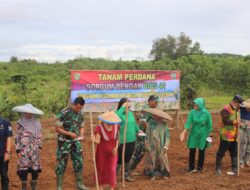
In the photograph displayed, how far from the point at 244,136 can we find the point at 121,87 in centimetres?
366

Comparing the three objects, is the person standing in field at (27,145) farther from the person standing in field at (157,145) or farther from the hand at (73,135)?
the person standing in field at (157,145)

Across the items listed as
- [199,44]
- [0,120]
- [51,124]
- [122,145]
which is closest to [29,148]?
[0,120]

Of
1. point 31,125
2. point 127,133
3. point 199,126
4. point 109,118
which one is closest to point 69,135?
point 31,125

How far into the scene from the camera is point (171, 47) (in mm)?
38812

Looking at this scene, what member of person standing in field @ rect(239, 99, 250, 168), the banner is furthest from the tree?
person standing in field @ rect(239, 99, 250, 168)

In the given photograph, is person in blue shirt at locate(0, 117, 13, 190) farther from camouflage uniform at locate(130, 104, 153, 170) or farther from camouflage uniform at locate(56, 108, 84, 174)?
camouflage uniform at locate(130, 104, 153, 170)

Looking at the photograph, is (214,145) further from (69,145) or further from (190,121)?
(69,145)

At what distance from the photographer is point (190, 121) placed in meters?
7.97

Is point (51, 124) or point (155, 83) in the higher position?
point (155, 83)

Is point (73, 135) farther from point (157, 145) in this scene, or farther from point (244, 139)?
point (244, 139)

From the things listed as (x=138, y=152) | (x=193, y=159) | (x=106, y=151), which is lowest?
(x=193, y=159)

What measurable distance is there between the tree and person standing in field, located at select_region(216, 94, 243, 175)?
3063cm

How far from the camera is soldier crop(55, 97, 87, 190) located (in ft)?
20.9

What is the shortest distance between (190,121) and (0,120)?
3.60m
